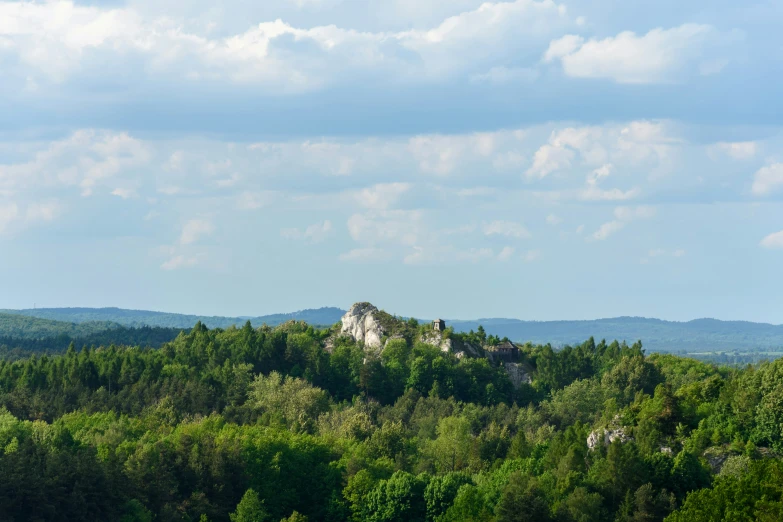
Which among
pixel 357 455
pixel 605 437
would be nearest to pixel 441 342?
pixel 357 455

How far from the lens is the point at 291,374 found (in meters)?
184

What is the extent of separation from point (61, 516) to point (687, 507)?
46844 millimetres

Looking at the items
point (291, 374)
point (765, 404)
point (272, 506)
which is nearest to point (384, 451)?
point (272, 506)

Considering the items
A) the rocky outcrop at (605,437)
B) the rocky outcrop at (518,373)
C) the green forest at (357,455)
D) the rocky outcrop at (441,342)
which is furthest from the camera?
the rocky outcrop at (441,342)

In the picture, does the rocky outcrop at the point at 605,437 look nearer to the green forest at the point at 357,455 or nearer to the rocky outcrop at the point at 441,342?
the green forest at the point at 357,455

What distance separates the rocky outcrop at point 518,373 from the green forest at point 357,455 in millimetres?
27902

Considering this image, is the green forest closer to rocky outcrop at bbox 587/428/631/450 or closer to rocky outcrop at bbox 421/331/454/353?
rocky outcrop at bbox 587/428/631/450

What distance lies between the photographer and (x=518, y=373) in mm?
196750

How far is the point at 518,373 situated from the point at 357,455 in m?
84.8

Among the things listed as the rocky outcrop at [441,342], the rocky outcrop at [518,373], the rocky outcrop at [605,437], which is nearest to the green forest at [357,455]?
the rocky outcrop at [605,437]

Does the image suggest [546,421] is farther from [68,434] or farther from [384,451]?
[68,434]

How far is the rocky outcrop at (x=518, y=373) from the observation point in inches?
7692

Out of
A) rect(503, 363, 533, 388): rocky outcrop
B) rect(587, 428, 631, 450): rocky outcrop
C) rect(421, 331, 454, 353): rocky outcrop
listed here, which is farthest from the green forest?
rect(421, 331, 454, 353): rocky outcrop

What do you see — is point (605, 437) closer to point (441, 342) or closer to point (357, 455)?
point (357, 455)
